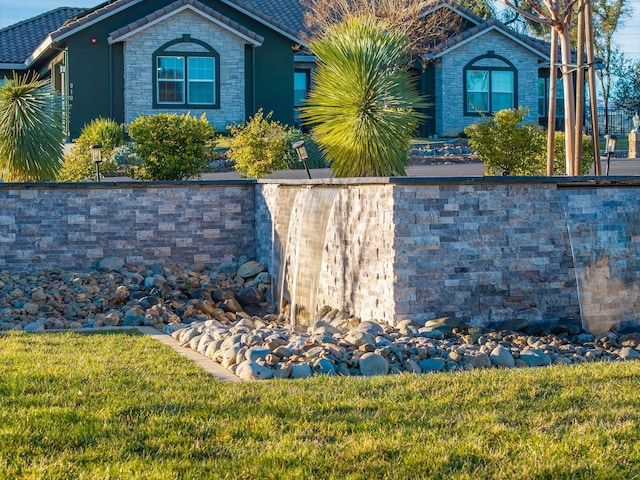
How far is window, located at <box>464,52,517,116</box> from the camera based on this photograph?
3244 centimetres

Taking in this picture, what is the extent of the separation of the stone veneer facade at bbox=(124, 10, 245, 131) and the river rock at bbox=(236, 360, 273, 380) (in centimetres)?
2078

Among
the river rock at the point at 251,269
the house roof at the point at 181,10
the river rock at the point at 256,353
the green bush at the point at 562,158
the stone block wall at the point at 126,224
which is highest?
the house roof at the point at 181,10

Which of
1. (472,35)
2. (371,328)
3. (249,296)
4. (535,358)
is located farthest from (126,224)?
(472,35)

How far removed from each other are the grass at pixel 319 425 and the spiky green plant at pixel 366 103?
680 centimetres

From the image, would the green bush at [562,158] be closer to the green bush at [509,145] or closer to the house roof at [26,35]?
the green bush at [509,145]

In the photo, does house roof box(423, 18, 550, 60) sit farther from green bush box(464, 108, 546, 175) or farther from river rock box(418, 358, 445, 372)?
river rock box(418, 358, 445, 372)

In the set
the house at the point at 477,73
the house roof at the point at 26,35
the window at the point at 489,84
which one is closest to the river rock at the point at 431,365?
the house at the point at 477,73

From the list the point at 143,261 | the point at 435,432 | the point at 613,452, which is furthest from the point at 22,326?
the point at 613,452

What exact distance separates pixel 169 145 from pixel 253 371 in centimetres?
974

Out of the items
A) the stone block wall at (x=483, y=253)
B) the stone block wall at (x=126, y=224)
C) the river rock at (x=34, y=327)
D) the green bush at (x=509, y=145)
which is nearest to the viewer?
the stone block wall at (x=483, y=253)

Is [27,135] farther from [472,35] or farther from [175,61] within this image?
[472,35]

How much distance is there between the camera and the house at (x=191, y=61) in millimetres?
28109

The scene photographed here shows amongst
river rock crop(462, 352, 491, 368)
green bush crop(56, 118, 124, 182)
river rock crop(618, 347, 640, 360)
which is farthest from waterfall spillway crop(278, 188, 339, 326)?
green bush crop(56, 118, 124, 182)

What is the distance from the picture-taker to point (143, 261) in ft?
53.1
